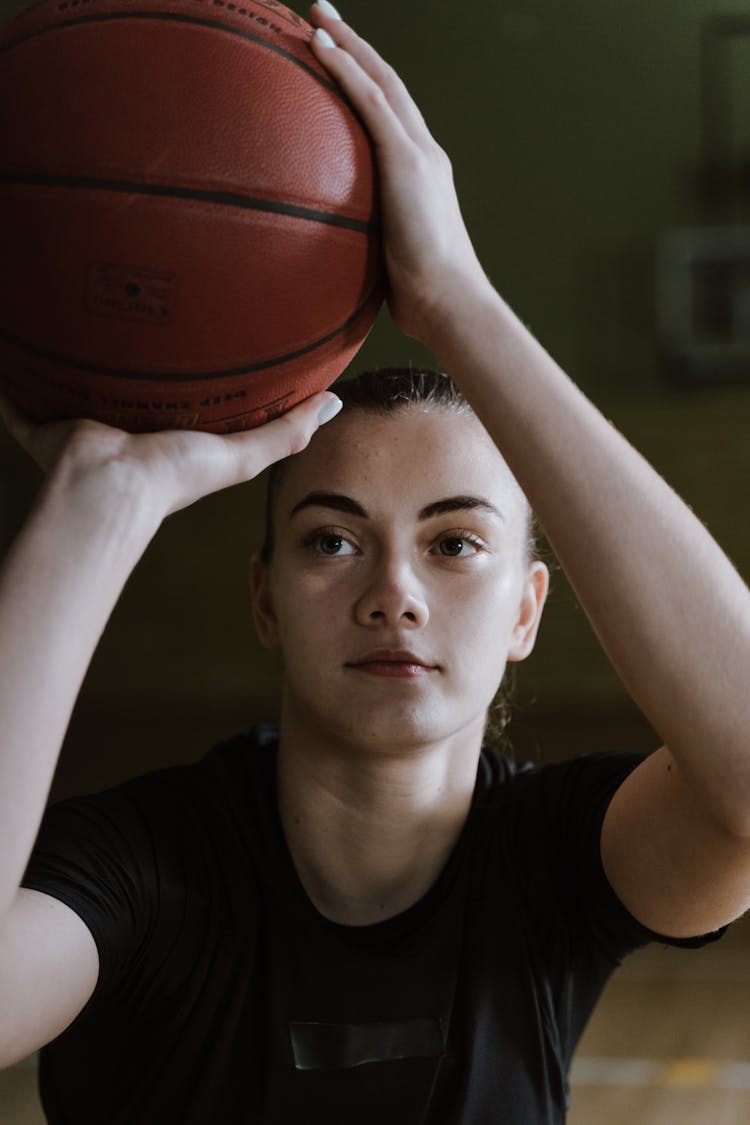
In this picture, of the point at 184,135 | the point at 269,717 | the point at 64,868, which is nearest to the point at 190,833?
the point at 64,868

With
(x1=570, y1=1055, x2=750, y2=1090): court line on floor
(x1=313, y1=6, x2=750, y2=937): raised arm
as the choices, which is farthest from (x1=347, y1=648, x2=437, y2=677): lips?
(x1=570, y1=1055, x2=750, y2=1090): court line on floor

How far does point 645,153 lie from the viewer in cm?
687

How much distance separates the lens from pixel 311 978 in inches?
60.4

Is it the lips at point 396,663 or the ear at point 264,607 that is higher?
the ear at point 264,607

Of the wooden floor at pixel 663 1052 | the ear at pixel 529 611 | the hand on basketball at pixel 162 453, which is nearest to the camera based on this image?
the hand on basketball at pixel 162 453

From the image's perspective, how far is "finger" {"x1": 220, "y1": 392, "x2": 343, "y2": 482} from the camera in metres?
1.30

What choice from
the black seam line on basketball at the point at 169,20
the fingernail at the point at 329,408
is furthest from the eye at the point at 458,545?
the black seam line on basketball at the point at 169,20

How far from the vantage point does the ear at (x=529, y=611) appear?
168 cm

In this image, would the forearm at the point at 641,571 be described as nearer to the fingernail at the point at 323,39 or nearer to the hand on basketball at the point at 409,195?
the hand on basketball at the point at 409,195

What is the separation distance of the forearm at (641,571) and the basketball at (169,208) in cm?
21

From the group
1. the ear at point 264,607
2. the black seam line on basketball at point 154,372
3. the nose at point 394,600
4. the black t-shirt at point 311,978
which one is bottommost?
the black t-shirt at point 311,978

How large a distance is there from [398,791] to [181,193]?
711 millimetres

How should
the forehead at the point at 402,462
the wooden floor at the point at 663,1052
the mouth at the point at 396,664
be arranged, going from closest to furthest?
the mouth at the point at 396,664 < the forehead at the point at 402,462 < the wooden floor at the point at 663,1052

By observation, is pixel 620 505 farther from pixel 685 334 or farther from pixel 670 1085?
pixel 685 334
